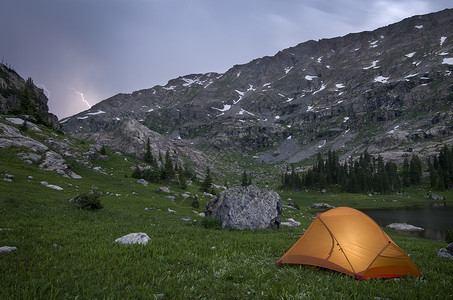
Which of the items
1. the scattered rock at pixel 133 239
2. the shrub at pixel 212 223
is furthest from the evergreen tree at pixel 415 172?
the scattered rock at pixel 133 239

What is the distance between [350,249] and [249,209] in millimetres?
11714

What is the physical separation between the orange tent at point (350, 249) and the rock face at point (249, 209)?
9.78 m

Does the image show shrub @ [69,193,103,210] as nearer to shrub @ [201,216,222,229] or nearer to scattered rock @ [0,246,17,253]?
shrub @ [201,216,222,229]

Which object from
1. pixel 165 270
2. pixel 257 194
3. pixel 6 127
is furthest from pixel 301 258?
pixel 6 127

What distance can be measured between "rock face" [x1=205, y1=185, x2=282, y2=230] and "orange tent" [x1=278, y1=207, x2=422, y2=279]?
9779 mm

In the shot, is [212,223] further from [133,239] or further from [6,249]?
[6,249]

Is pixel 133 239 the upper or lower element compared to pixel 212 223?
upper

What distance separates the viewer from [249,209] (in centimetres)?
2030

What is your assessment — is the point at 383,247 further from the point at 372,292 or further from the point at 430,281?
the point at 372,292

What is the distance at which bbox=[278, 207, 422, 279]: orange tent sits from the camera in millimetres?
8414

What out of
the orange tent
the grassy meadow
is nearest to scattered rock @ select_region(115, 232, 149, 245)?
the grassy meadow

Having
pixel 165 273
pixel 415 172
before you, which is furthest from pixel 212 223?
pixel 415 172

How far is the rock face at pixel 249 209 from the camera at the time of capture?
19.6 m

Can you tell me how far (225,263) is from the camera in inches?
331
